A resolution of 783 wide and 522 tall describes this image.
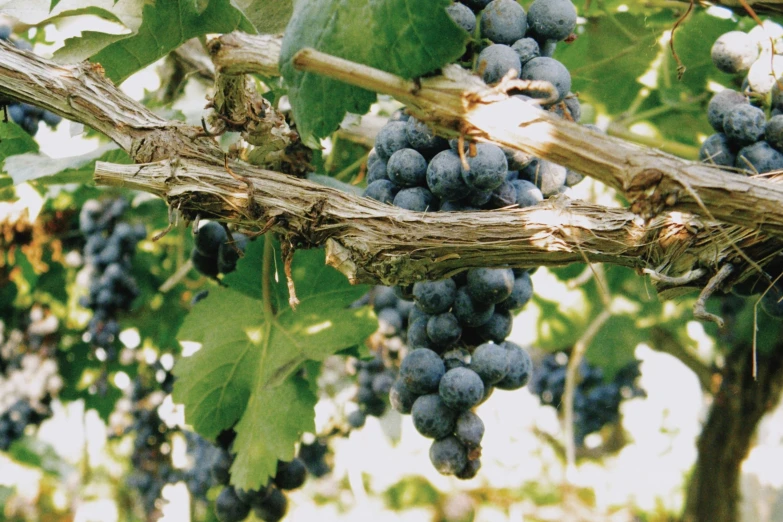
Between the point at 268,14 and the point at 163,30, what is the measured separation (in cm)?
19

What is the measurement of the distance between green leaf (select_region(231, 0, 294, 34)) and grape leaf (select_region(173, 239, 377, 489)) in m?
0.41

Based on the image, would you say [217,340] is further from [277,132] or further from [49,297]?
[49,297]

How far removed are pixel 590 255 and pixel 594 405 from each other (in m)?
2.03

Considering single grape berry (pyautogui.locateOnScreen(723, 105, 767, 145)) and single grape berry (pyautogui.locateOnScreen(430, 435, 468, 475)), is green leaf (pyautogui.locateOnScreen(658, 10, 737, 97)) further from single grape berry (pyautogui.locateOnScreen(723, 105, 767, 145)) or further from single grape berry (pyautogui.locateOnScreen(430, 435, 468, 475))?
single grape berry (pyautogui.locateOnScreen(430, 435, 468, 475))

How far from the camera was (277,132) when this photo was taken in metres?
1.09

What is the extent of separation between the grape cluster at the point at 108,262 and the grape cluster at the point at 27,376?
0.33 metres

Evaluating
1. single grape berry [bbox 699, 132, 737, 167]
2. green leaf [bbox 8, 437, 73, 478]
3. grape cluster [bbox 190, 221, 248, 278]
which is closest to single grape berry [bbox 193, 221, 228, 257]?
grape cluster [bbox 190, 221, 248, 278]

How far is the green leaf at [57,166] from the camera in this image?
1362 mm

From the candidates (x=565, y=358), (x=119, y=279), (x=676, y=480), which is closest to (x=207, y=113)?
(x=119, y=279)

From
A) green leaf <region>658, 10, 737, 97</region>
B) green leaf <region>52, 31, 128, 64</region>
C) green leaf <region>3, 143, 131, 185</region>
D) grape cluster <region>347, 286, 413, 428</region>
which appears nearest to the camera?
green leaf <region>52, 31, 128, 64</region>

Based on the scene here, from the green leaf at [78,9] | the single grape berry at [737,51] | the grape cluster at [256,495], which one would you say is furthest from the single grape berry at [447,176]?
the grape cluster at [256,495]

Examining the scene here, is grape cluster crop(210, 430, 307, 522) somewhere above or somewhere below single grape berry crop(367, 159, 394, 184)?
below

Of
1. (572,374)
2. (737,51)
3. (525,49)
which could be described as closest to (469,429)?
(525,49)

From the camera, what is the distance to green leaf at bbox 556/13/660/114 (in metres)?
1.65
